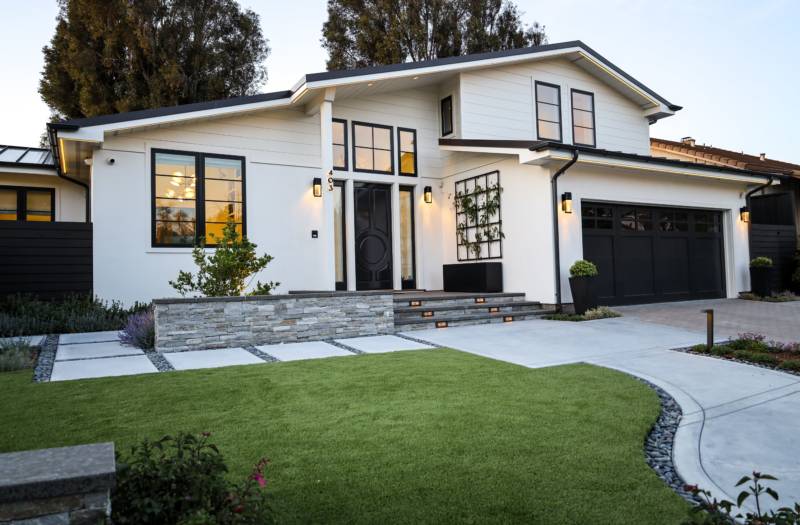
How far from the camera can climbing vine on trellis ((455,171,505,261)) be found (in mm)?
10016

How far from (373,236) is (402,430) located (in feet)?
25.0

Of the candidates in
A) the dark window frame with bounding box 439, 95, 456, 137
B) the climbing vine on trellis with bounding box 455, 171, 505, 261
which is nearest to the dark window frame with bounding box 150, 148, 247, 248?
the climbing vine on trellis with bounding box 455, 171, 505, 261

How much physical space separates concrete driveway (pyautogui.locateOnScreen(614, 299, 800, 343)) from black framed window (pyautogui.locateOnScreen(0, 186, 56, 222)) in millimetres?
11374

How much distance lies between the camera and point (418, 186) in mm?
11094

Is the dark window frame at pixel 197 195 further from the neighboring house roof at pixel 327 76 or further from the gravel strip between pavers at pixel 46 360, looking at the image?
the gravel strip between pavers at pixel 46 360

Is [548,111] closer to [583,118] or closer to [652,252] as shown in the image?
[583,118]

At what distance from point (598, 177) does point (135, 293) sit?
8.31m

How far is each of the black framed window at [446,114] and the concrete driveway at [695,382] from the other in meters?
4.89

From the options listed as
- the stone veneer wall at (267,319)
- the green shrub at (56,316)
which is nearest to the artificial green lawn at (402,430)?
the stone veneer wall at (267,319)

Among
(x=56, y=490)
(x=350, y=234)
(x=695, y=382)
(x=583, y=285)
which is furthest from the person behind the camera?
(x=350, y=234)

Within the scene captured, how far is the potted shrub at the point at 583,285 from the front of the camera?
28.7 ft

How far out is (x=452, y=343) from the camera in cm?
668

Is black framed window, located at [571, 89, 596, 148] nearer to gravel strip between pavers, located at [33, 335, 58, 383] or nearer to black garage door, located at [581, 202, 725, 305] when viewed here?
black garage door, located at [581, 202, 725, 305]

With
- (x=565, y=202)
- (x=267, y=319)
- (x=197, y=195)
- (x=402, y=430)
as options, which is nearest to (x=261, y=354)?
(x=267, y=319)
